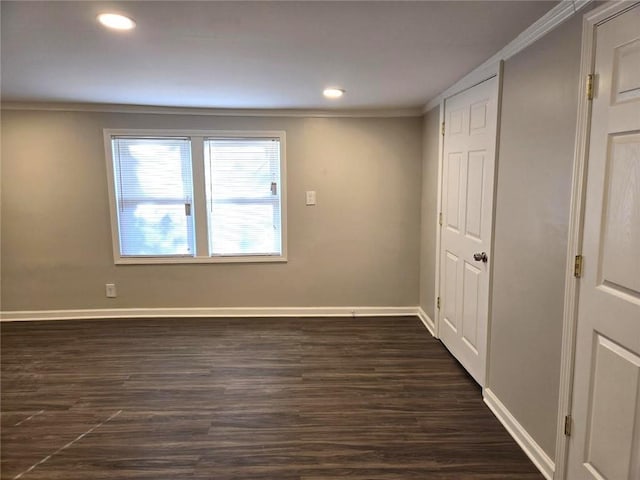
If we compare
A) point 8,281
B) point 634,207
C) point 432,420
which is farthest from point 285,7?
point 8,281

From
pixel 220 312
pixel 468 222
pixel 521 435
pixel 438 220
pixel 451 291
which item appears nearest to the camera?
pixel 521 435

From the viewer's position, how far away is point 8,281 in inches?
156

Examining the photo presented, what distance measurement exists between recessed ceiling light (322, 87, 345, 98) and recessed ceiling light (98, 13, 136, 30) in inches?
60.3

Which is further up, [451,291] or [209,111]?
[209,111]

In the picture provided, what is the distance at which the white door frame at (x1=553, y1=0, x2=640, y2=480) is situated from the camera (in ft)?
5.05

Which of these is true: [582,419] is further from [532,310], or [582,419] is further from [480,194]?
[480,194]

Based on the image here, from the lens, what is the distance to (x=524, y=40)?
6.47ft

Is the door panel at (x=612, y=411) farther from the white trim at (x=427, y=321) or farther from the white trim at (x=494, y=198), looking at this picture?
the white trim at (x=427, y=321)

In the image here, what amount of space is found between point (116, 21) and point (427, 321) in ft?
11.1

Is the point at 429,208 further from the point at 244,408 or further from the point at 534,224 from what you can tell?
the point at 244,408

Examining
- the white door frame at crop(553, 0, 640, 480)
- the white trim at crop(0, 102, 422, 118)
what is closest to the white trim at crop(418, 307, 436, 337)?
the white door frame at crop(553, 0, 640, 480)

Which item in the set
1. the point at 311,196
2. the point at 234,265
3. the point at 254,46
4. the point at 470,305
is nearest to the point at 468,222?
the point at 470,305

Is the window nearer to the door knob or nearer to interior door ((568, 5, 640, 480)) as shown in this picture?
the door knob

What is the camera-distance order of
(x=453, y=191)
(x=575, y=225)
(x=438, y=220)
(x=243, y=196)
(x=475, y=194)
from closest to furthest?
1. (x=575, y=225)
2. (x=475, y=194)
3. (x=453, y=191)
4. (x=438, y=220)
5. (x=243, y=196)
